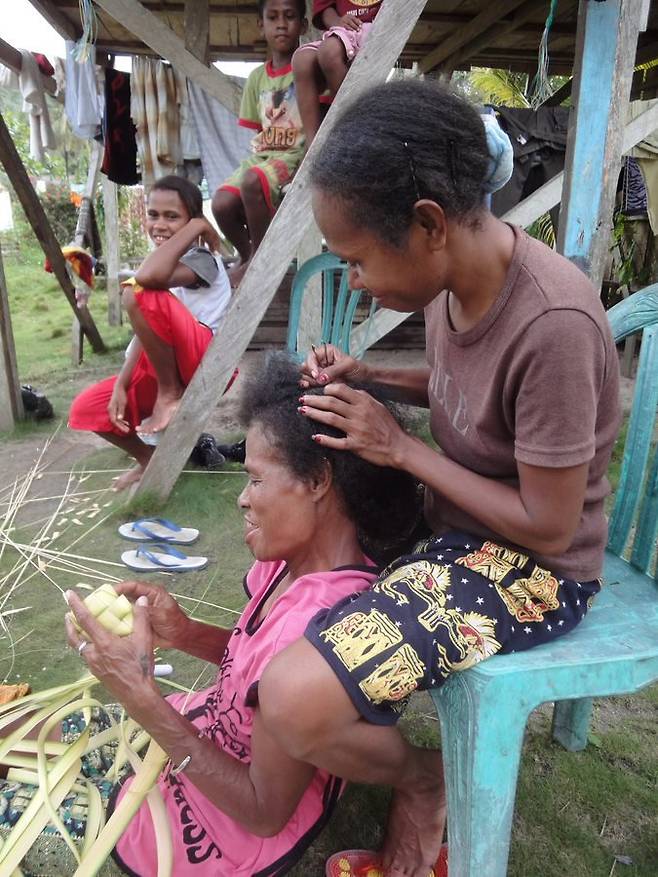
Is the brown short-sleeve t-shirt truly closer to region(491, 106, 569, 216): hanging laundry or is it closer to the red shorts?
the red shorts

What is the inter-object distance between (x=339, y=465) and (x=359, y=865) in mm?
856

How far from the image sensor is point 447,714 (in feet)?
3.89

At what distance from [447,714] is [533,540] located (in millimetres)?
347

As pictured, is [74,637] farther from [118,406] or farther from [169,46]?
[169,46]

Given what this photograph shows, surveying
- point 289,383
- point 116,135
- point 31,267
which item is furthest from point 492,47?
point 31,267

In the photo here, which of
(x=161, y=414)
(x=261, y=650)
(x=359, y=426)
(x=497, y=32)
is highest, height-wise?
(x=497, y=32)

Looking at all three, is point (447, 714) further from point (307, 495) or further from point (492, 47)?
point (492, 47)

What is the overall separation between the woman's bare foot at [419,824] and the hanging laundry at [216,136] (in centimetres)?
505

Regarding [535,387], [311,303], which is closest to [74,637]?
[535,387]

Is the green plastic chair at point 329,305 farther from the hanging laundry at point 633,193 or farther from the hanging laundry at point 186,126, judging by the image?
the hanging laundry at point 633,193

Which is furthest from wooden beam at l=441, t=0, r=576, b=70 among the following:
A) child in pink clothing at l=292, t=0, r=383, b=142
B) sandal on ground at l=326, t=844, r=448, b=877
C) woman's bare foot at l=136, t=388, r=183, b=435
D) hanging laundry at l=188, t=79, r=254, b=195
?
sandal on ground at l=326, t=844, r=448, b=877

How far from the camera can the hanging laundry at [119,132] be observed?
5.55 meters

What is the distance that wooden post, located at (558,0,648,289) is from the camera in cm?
267

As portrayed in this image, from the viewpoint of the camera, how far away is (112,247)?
7855mm
